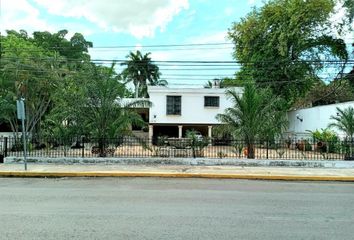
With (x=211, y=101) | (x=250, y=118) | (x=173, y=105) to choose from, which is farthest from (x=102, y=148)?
(x=211, y=101)

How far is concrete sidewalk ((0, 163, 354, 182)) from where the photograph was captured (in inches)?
589

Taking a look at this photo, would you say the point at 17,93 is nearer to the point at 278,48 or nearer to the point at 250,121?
the point at 250,121

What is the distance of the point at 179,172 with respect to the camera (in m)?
15.7

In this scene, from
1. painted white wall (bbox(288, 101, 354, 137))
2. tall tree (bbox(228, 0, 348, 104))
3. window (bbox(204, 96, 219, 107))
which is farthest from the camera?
window (bbox(204, 96, 219, 107))

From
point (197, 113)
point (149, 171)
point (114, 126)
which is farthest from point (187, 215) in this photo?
point (197, 113)

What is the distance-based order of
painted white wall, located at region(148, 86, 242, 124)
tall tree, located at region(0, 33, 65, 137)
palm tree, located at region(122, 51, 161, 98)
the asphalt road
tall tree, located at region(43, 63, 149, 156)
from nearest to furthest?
the asphalt road → tall tree, located at region(43, 63, 149, 156) → tall tree, located at region(0, 33, 65, 137) → painted white wall, located at region(148, 86, 242, 124) → palm tree, located at region(122, 51, 161, 98)

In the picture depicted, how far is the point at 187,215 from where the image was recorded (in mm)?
7781

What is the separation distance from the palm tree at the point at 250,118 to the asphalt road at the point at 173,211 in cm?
621

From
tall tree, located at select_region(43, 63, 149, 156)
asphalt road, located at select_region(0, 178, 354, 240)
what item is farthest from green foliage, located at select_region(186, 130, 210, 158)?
asphalt road, located at select_region(0, 178, 354, 240)

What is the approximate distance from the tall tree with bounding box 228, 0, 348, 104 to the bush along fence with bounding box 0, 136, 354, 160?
15873 mm

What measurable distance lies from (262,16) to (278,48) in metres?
4.07

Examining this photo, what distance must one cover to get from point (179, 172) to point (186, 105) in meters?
23.5

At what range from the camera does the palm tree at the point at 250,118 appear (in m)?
19.2

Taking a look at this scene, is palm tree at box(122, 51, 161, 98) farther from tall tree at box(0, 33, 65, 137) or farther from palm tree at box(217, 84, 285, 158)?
palm tree at box(217, 84, 285, 158)
